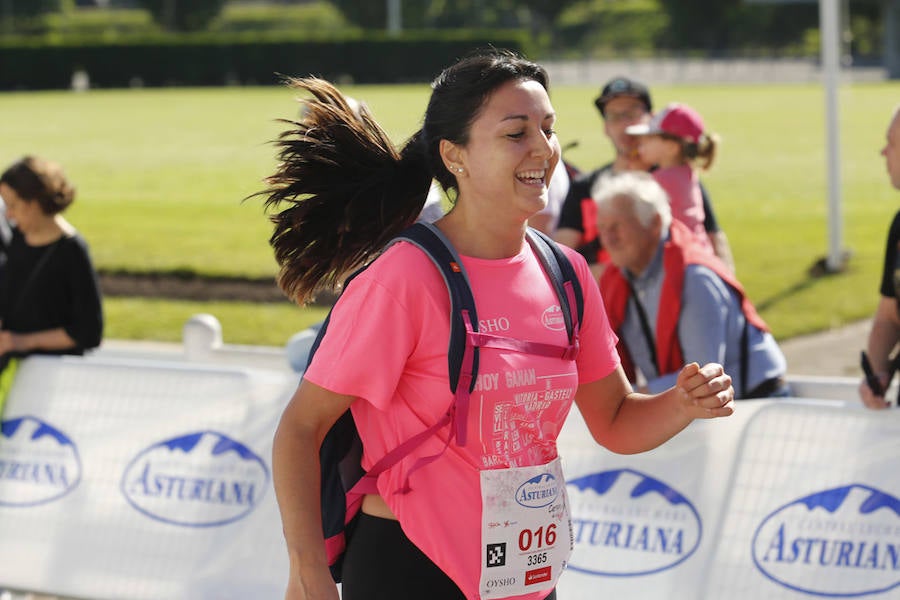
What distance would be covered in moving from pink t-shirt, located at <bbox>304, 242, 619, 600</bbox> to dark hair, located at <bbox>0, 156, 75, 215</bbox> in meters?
3.74

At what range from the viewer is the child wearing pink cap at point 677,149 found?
264 inches

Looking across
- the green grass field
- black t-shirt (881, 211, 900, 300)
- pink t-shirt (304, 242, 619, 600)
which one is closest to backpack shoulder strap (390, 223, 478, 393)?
pink t-shirt (304, 242, 619, 600)

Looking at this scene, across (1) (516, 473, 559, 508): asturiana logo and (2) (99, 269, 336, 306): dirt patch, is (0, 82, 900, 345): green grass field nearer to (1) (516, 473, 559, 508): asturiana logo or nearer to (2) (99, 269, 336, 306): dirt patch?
(2) (99, 269, 336, 306): dirt patch

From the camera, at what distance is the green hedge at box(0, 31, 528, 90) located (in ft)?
215

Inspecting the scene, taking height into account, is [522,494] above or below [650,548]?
above

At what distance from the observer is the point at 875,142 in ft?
94.1

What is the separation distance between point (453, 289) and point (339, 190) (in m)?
0.41

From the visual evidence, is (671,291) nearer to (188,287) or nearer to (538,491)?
(538,491)

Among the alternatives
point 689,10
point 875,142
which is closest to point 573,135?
point 875,142

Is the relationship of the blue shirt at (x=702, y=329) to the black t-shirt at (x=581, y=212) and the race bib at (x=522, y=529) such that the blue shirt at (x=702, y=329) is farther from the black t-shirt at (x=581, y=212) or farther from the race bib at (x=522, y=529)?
the race bib at (x=522, y=529)

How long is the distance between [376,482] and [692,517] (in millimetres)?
2377

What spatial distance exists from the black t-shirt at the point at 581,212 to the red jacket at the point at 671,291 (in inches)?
52.3

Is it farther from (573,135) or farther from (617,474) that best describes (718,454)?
(573,135)

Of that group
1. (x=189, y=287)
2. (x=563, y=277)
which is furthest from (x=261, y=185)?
(x=563, y=277)
